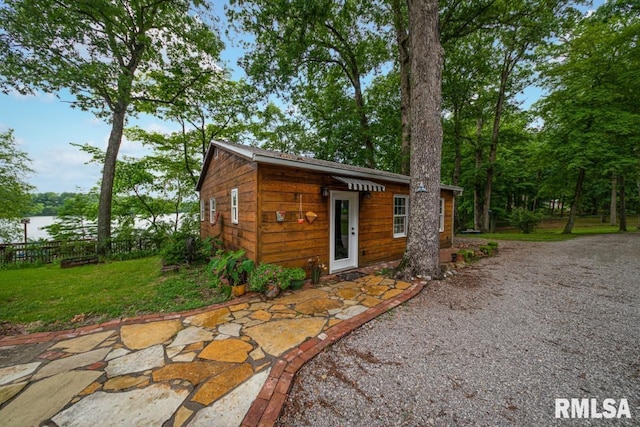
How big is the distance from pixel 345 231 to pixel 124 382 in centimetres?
503

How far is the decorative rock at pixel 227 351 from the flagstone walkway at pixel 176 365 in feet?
0.04

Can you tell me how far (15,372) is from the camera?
2373 mm

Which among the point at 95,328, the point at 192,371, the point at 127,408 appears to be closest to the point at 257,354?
the point at 192,371

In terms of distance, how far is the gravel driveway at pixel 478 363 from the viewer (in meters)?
1.89

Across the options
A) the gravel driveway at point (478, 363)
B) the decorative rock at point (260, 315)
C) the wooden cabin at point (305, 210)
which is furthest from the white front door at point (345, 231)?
the decorative rock at point (260, 315)

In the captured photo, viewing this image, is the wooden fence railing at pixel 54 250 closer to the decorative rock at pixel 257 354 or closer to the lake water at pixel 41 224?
the lake water at pixel 41 224

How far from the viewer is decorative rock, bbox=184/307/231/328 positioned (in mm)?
3356

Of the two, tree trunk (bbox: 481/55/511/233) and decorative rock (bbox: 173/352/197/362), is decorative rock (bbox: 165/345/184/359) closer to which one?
decorative rock (bbox: 173/352/197/362)

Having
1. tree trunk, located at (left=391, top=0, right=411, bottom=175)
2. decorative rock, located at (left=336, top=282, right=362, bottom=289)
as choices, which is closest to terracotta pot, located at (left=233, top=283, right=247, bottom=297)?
decorative rock, located at (left=336, top=282, right=362, bottom=289)

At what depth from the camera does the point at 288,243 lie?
5.04 m

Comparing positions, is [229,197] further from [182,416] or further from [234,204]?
[182,416]

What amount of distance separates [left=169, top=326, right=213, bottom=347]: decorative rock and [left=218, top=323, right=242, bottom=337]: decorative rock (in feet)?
0.50

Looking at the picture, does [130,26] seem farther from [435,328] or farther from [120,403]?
[435,328]

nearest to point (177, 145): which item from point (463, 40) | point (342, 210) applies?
point (342, 210)
